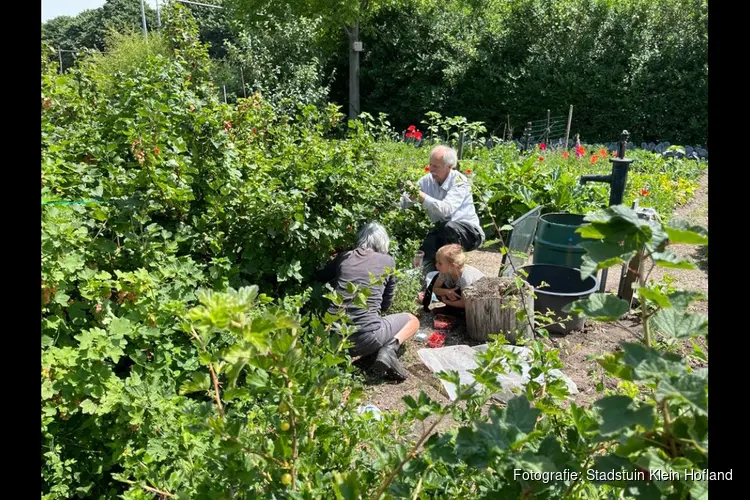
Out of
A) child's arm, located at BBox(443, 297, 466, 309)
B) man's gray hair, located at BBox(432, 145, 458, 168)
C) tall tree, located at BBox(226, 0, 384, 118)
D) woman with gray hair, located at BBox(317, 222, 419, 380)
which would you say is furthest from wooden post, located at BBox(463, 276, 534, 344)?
tall tree, located at BBox(226, 0, 384, 118)

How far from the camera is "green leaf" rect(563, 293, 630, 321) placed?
0.89 metres

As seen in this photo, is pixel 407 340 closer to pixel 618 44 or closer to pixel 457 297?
pixel 457 297

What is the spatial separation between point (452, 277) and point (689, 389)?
11.8 ft

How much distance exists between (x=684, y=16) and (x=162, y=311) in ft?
55.2

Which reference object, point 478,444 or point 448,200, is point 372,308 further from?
point 478,444

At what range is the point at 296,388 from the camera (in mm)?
1179

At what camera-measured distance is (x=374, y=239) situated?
146 inches

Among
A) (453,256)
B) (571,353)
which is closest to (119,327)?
(571,353)

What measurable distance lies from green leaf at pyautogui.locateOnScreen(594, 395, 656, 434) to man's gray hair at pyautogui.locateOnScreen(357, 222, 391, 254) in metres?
2.88

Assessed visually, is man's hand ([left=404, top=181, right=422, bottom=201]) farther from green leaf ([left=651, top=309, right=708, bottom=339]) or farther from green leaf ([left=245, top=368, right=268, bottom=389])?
green leaf ([left=651, top=309, right=708, bottom=339])

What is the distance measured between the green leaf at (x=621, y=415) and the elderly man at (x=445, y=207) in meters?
4.10

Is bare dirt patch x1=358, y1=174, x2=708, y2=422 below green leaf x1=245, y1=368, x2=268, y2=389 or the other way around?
below

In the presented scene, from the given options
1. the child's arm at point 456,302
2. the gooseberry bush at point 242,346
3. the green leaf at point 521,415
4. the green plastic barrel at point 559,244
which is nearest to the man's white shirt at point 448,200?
the gooseberry bush at point 242,346
